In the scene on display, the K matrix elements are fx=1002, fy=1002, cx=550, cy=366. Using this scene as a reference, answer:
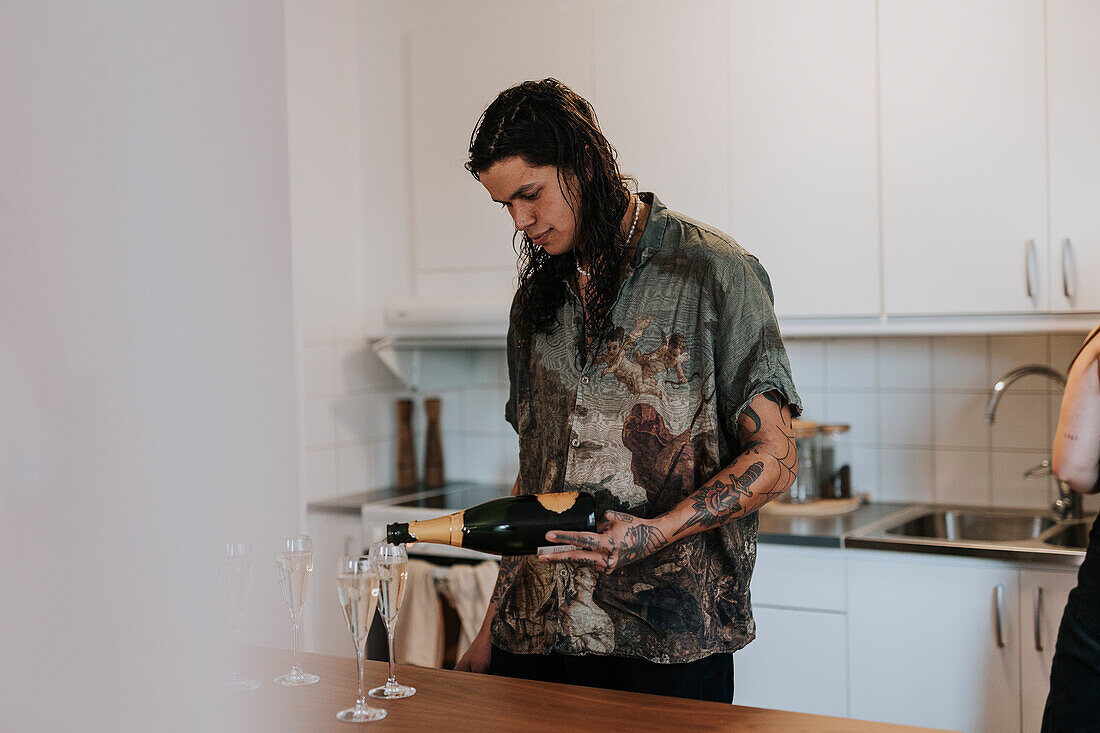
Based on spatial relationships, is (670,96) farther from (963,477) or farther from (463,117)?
(963,477)

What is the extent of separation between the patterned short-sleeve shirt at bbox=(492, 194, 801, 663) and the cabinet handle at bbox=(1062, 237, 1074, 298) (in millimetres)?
1007

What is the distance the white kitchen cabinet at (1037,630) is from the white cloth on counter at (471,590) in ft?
3.64

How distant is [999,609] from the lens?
1.88 m

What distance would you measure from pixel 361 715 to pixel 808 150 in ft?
5.56

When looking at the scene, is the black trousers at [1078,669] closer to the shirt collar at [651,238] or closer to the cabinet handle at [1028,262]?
the cabinet handle at [1028,262]

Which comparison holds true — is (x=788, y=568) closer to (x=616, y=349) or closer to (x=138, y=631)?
(x=616, y=349)

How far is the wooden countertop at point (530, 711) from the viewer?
0.88m

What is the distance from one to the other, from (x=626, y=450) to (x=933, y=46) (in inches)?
51.6

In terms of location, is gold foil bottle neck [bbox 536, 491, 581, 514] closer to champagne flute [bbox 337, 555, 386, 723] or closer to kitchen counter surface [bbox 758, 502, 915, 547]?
champagne flute [bbox 337, 555, 386, 723]

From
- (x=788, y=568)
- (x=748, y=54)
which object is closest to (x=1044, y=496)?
(x=788, y=568)

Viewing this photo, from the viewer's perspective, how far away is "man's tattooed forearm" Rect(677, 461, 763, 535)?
1141 mm

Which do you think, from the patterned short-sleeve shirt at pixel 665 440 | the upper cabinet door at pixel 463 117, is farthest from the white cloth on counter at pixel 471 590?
the patterned short-sleeve shirt at pixel 665 440

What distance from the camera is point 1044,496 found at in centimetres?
227

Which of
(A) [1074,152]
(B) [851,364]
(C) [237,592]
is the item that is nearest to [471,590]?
(B) [851,364]
